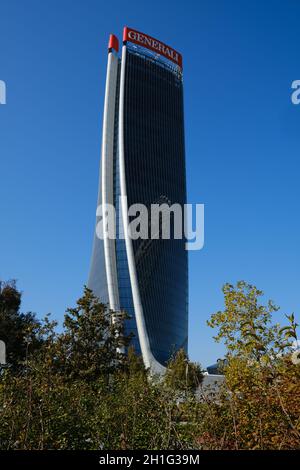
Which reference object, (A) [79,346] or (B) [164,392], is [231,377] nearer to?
(B) [164,392]

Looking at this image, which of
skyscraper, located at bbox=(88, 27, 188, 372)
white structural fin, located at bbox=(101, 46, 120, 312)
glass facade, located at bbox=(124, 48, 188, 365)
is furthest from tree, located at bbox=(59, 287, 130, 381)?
glass facade, located at bbox=(124, 48, 188, 365)

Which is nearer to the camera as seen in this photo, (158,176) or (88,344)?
(88,344)

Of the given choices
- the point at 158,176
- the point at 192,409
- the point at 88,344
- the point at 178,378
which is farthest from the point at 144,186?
the point at 192,409

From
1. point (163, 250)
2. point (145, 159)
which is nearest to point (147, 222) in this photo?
point (163, 250)

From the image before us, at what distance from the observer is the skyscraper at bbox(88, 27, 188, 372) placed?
92375mm

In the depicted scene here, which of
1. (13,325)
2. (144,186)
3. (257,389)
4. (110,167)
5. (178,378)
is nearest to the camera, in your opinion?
(257,389)

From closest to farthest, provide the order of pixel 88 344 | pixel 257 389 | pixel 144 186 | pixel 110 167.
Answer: pixel 257 389 → pixel 88 344 → pixel 110 167 → pixel 144 186

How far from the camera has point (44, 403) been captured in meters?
11.0

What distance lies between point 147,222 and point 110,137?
21.0 m

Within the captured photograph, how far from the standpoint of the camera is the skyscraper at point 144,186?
92375 mm

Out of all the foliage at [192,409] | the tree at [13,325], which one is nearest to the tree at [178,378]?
the foliage at [192,409]

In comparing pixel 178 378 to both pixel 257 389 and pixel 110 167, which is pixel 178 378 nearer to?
pixel 257 389

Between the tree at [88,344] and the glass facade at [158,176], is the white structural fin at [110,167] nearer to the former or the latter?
the glass facade at [158,176]

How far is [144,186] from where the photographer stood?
329ft
